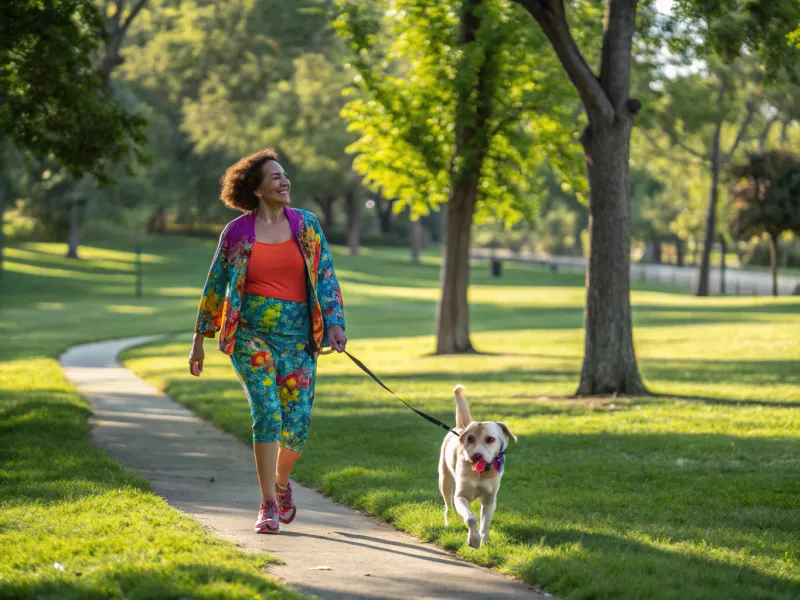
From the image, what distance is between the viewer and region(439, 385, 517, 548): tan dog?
646 centimetres

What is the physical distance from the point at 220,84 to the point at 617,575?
63.5 m

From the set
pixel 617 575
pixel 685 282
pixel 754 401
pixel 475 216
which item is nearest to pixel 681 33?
pixel 754 401

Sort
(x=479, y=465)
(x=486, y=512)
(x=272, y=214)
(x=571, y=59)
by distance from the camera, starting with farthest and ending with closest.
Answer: (x=571, y=59) < (x=272, y=214) < (x=486, y=512) < (x=479, y=465)

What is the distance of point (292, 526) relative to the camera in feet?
25.3

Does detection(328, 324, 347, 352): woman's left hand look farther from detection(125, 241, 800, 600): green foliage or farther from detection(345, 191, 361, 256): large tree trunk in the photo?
detection(345, 191, 361, 256): large tree trunk

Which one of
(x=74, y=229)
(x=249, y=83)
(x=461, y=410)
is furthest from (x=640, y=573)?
(x=74, y=229)

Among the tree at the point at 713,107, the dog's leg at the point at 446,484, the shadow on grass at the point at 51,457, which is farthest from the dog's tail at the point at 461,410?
the tree at the point at 713,107

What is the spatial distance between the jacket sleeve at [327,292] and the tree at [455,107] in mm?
13917

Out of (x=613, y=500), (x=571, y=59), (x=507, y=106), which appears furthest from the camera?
(x=507, y=106)

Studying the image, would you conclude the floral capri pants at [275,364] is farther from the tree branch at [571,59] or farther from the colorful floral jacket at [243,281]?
the tree branch at [571,59]

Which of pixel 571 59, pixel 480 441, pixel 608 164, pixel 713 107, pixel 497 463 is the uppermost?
pixel 713 107

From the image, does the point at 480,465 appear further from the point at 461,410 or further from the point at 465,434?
the point at 461,410

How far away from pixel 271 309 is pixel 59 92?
7.92m

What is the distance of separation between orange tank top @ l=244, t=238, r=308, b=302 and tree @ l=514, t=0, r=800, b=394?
7915 mm
